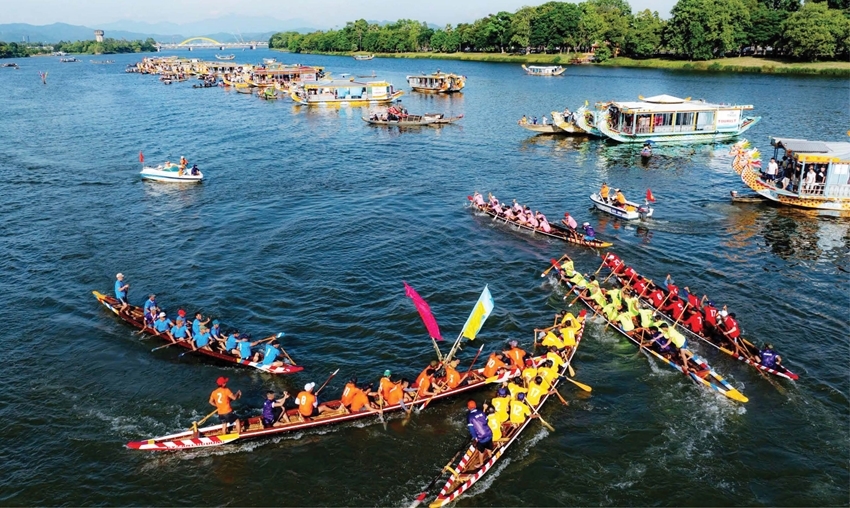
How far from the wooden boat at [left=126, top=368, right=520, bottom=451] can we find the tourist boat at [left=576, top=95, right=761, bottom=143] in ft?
200

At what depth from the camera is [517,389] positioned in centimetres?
2397

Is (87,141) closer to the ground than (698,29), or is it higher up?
closer to the ground

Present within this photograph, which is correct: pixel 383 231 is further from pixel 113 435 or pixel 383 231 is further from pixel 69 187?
pixel 69 187

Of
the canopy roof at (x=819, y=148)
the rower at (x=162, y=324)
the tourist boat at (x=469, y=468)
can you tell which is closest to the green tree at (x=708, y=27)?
the canopy roof at (x=819, y=148)

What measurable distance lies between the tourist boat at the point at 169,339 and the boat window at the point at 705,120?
68.4 metres

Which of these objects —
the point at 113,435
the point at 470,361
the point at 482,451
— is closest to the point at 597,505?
the point at 482,451

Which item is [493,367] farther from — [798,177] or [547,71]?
[547,71]

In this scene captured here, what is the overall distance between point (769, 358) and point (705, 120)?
59.0m

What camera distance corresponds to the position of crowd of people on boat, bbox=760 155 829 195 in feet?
155

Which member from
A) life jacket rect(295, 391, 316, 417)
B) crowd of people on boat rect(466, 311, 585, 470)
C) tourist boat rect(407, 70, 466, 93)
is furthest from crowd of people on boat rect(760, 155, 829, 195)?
tourist boat rect(407, 70, 466, 93)

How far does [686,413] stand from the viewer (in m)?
24.8

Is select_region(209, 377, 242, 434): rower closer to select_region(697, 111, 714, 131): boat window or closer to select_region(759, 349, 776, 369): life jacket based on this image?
select_region(759, 349, 776, 369): life jacket

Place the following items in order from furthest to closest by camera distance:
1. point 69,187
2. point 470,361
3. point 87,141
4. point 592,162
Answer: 1. point 87,141
2. point 592,162
3. point 69,187
4. point 470,361

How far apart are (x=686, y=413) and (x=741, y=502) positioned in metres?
4.69
